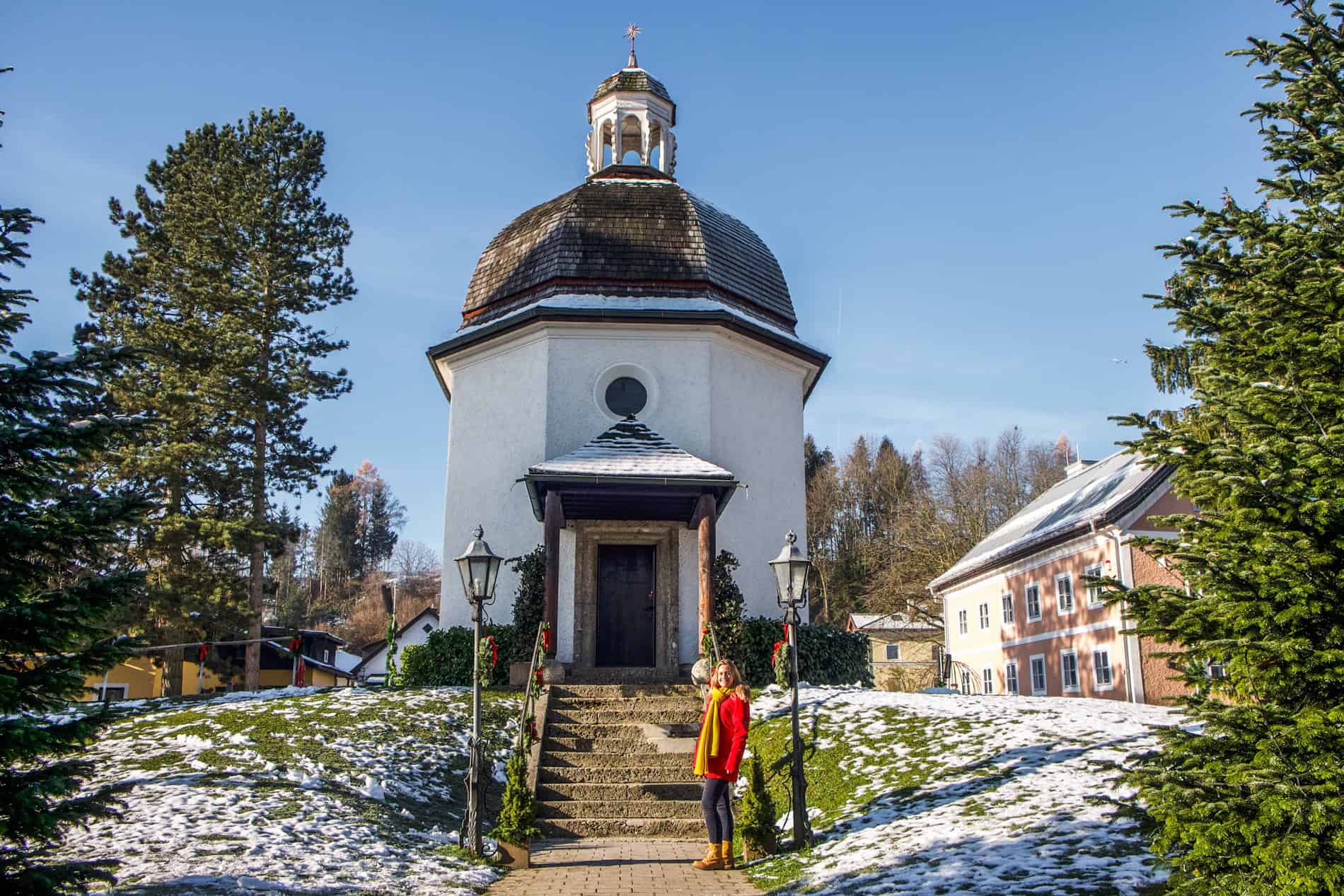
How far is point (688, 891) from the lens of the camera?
7391 mm

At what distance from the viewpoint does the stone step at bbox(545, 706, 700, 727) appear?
12336 mm

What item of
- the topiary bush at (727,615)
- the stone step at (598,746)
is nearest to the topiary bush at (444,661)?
the topiary bush at (727,615)

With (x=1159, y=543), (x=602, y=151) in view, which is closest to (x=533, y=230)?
(x=602, y=151)

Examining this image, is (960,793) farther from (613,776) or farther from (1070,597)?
(1070,597)

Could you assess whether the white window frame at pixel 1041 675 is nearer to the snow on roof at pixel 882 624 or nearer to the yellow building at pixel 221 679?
the yellow building at pixel 221 679

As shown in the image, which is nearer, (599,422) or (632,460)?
(632,460)

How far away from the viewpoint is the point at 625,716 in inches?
496

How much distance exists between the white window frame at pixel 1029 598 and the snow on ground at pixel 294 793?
16205mm

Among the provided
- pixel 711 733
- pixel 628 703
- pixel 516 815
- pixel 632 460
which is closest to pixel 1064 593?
pixel 632 460

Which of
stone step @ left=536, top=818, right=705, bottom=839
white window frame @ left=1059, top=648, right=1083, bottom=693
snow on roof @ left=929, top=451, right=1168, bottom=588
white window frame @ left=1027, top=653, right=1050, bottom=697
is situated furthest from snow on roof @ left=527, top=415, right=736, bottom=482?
white window frame @ left=1027, top=653, right=1050, bottom=697

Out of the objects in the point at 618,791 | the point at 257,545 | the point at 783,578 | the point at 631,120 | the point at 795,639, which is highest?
the point at 631,120

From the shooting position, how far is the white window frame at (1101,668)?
21031 millimetres

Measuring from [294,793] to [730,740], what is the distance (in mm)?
4724

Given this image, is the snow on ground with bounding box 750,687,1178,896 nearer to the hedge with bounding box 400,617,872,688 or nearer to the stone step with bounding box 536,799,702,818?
the stone step with bounding box 536,799,702,818
